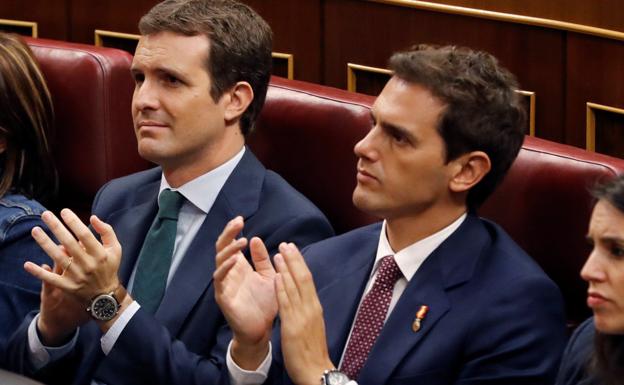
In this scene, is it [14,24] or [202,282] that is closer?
[202,282]

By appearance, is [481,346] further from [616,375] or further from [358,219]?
[358,219]

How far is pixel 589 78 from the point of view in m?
1.34

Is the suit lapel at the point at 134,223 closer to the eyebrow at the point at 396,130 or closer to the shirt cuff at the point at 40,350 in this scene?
the shirt cuff at the point at 40,350

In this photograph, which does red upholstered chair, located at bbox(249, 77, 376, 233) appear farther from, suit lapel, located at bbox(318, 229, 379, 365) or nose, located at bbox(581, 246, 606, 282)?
A: nose, located at bbox(581, 246, 606, 282)

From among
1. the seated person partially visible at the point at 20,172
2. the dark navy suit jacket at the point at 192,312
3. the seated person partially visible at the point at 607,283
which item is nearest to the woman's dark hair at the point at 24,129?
the seated person partially visible at the point at 20,172

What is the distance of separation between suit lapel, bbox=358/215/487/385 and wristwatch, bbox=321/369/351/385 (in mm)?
42

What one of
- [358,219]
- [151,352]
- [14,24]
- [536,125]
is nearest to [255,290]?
[151,352]

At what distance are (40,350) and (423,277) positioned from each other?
0.34 meters

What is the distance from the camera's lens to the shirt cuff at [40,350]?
1147 millimetres

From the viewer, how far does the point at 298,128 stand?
1.29m

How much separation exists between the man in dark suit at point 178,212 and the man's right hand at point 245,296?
0.23 feet

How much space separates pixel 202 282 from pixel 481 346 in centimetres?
28

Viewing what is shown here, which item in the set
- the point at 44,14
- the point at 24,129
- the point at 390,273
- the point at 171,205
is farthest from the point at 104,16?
the point at 390,273

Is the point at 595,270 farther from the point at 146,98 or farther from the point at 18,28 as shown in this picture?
the point at 18,28
